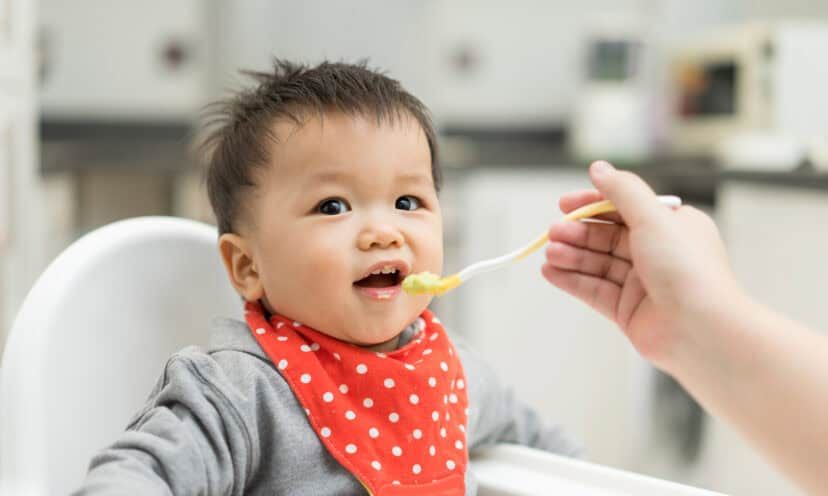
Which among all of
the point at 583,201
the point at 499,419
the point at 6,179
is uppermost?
the point at 583,201

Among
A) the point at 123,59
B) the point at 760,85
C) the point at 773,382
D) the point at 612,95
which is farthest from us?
the point at 123,59

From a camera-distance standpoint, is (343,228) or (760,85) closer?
(343,228)

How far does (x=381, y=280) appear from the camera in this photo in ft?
2.86

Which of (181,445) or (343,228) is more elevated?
(343,228)

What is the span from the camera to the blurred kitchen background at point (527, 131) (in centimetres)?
183

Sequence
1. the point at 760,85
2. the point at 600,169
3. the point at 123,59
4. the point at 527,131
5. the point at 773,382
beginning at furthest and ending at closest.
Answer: the point at 527,131
the point at 123,59
the point at 760,85
the point at 600,169
the point at 773,382

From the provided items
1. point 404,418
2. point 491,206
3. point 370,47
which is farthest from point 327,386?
point 370,47

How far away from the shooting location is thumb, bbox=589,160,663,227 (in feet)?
2.47

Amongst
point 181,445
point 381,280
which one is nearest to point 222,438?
point 181,445

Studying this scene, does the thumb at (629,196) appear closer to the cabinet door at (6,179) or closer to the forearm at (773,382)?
the forearm at (773,382)

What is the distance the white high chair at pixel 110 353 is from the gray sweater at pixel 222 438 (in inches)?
3.3

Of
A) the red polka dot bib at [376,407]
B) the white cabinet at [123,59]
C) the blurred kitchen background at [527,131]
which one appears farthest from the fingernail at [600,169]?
the white cabinet at [123,59]

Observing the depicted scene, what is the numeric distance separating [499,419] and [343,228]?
0.28 m

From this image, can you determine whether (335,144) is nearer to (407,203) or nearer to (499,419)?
(407,203)
